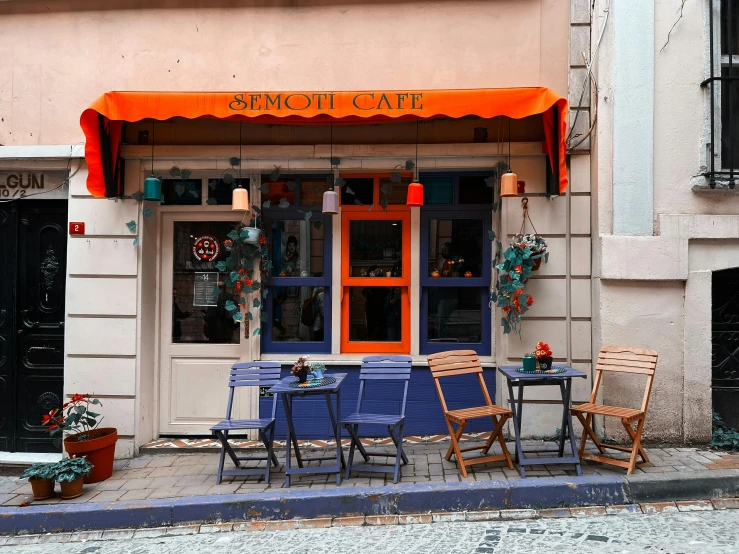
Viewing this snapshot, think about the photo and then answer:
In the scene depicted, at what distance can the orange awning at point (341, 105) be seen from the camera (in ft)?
19.3

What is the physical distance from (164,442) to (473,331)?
3.57 meters

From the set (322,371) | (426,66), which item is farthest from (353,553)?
(426,66)

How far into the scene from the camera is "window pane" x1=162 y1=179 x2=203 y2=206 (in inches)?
285

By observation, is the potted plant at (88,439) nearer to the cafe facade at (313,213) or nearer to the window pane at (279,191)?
the cafe facade at (313,213)

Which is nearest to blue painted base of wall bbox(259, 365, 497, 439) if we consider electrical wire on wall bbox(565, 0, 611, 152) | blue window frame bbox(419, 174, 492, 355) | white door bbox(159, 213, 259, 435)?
blue window frame bbox(419, 174, 492, 355)

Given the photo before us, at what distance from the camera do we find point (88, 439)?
6145mm

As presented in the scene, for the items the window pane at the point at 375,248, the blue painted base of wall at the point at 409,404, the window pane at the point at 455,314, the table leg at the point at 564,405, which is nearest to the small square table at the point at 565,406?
the table leg at the point at 564,405

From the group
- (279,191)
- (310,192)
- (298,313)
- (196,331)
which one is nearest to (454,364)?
(298,313)

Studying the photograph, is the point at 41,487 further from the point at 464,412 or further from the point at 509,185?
the point at 509,185

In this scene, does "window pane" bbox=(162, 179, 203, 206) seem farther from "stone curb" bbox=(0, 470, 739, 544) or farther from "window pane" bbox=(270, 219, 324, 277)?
"stone curb" bbox=(0, 470, 739, 544)

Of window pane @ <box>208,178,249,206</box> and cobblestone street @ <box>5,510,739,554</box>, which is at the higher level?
window pane @ <box>208,178,249,206</box>

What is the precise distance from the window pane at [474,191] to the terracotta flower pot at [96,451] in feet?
14.1

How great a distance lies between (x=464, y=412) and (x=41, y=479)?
12.1ft

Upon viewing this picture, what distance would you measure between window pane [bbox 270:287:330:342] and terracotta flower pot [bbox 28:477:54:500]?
8.49ft
